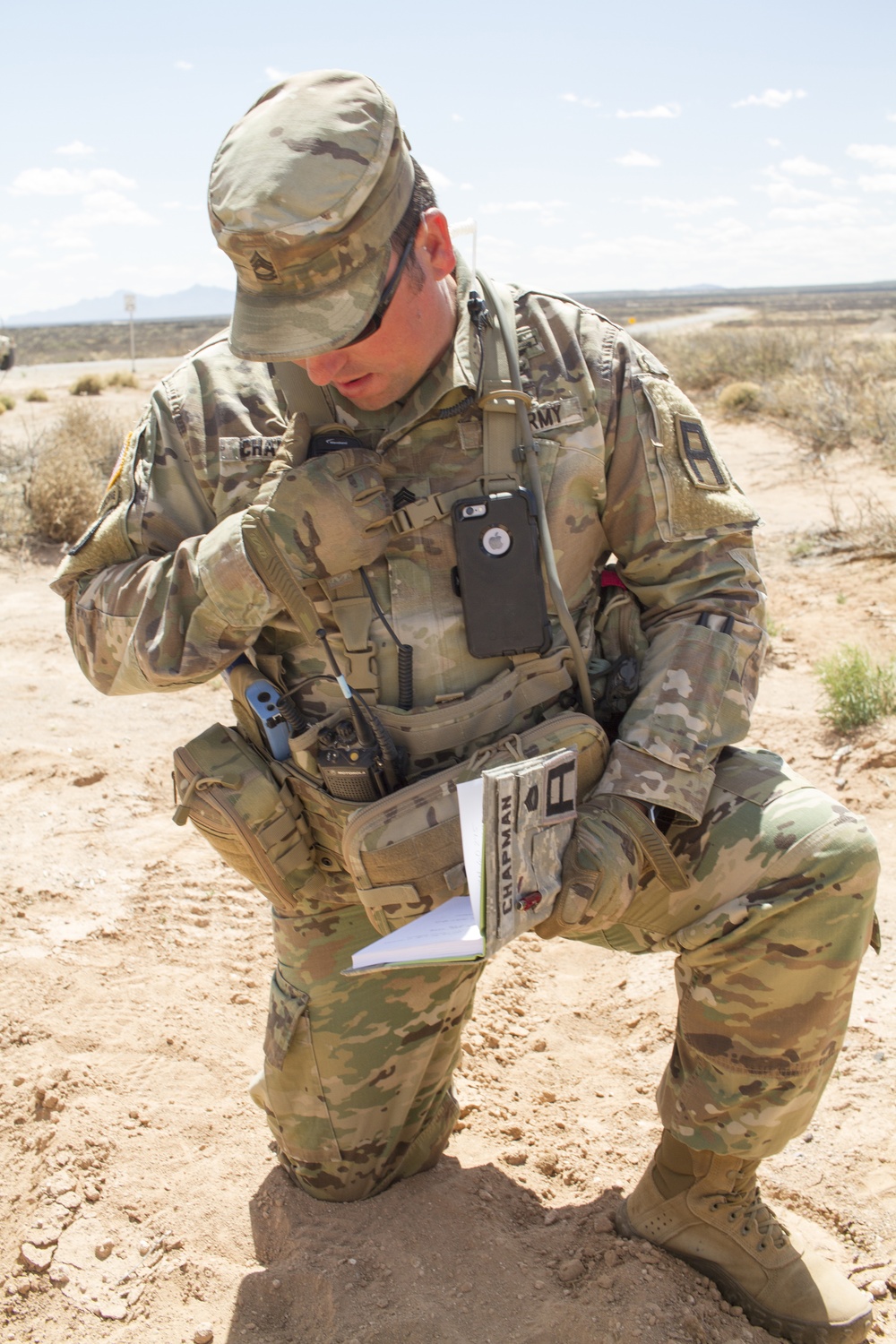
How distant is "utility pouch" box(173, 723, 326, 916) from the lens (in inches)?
87.1

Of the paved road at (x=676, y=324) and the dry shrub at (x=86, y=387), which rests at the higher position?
the paved road at (x=676, y=324)

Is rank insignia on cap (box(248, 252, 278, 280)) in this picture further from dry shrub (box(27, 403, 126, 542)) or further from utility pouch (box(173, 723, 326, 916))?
dry shrub (box(27, 403, 126, 542))

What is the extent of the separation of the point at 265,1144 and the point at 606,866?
1243mm

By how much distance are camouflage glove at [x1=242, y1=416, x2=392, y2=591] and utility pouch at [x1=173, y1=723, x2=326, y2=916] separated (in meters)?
0.46

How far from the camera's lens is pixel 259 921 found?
346 cm

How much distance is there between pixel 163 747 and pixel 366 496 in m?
2.88

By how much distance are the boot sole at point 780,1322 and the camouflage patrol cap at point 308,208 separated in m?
1.87

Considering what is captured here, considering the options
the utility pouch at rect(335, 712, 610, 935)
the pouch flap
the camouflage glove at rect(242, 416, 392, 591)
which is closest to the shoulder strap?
the camouflage glove at rect(242, 416, 392, 591)

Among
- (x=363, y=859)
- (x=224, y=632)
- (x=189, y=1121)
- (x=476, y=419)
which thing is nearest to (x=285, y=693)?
(x=224, y=632)

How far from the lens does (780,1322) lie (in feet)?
6.55

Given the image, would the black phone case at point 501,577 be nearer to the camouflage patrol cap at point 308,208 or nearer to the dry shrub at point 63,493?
the camouflage patrol cap at point 308,208

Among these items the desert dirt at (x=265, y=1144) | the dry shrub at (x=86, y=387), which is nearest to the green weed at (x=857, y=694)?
the desert dirt at (x=265, y=1144)

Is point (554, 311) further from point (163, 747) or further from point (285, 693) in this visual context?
point (163, 747)

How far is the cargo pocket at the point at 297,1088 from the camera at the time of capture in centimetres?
237
